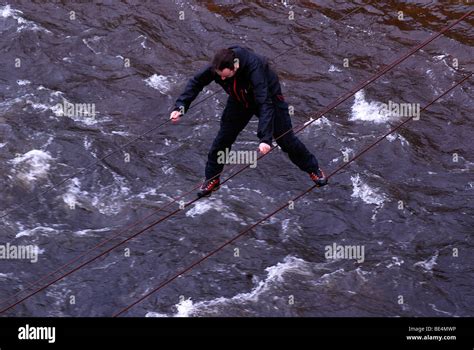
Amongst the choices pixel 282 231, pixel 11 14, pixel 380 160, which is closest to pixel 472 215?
pixel 380 160

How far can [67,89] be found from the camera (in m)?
18.1

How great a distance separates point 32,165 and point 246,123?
15.7ft

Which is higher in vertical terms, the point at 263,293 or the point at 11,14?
the point at 11,14

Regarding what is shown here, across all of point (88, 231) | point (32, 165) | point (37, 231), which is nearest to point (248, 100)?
point (88, 231)

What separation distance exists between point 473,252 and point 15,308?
7.00m

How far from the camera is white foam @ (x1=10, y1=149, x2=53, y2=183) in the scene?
607 inches

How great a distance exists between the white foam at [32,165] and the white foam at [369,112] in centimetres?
584

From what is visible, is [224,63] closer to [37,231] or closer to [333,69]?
[37,231]

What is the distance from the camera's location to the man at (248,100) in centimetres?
1139

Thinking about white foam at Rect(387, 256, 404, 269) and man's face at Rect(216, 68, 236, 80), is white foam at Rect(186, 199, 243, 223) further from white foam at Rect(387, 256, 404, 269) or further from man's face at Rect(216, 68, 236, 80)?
man's face at Rect(216, 68, 236, 80)

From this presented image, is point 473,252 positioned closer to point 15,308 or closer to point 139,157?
point 139,157

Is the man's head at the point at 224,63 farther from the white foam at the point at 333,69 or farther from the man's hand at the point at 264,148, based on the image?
the white foam at the point at 333,69

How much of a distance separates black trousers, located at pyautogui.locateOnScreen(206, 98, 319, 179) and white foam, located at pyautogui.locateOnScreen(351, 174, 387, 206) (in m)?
2.57

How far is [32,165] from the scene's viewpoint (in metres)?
15.6
